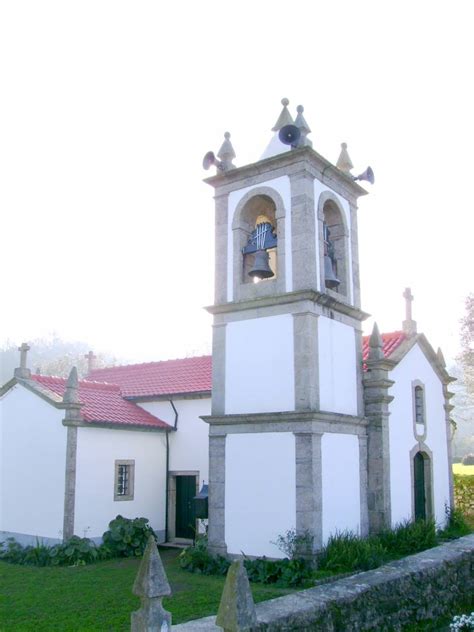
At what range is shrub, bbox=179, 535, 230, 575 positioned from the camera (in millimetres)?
12258

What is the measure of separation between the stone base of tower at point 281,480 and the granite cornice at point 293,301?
232 cm

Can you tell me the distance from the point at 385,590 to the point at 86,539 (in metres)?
8.66

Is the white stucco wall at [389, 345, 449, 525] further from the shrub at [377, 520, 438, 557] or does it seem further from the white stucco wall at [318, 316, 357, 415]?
the white stucco wall at [318, 316, 357, 415]

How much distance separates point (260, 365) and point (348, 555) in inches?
160

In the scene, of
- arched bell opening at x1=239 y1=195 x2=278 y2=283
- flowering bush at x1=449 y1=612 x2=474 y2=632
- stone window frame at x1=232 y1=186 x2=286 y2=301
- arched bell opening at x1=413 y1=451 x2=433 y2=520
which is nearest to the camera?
flowering bush at x1=449 y1=612 x2=474 y2=632

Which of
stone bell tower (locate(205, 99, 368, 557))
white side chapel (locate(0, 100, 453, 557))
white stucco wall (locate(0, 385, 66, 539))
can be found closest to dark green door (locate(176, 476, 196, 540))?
white side chapel (locate(0, 100, 453, 557))

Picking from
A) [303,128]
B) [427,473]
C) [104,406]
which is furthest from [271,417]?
[104,406]

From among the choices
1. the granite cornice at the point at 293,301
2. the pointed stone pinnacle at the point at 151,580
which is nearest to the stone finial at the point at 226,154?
the granite cornice at the point at 293,301

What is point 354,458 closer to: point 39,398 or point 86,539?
point 86,539

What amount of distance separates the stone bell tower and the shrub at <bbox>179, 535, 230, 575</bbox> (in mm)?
258

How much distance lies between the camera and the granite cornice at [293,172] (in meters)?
13.3

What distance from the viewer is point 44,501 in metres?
15.8

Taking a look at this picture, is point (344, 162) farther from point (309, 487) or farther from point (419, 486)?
point (419, 486)

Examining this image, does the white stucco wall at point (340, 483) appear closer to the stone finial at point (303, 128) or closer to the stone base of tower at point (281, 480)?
the stone base of tower at point (281, 480)
